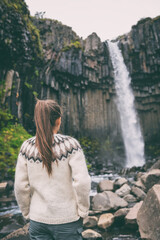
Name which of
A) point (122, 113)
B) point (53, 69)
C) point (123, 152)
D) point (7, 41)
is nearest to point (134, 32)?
point (122, 113)

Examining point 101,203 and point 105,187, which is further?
point 105,187

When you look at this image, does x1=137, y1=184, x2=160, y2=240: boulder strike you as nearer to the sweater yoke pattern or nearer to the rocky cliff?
the sweater yoke pattern

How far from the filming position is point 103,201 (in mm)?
5777

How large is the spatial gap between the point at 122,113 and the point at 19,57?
1569 centimetres

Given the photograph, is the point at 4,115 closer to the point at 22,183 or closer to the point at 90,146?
the point at 22,183

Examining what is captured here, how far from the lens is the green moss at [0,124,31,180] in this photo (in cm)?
861

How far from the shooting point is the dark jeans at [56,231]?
1.60 metres

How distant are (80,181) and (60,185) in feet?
0.65

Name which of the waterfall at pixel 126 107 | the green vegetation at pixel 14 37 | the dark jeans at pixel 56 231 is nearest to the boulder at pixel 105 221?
the dark jeans at pixel 56 231

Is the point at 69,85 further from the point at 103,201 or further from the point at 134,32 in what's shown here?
the point at 103,201

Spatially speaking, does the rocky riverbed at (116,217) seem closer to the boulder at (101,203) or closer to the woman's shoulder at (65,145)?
the boulder at (101,203)

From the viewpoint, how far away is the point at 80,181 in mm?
1643

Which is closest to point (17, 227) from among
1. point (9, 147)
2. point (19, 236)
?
point (19, 236)

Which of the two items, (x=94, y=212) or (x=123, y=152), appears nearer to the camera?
(x=94, y=212)
